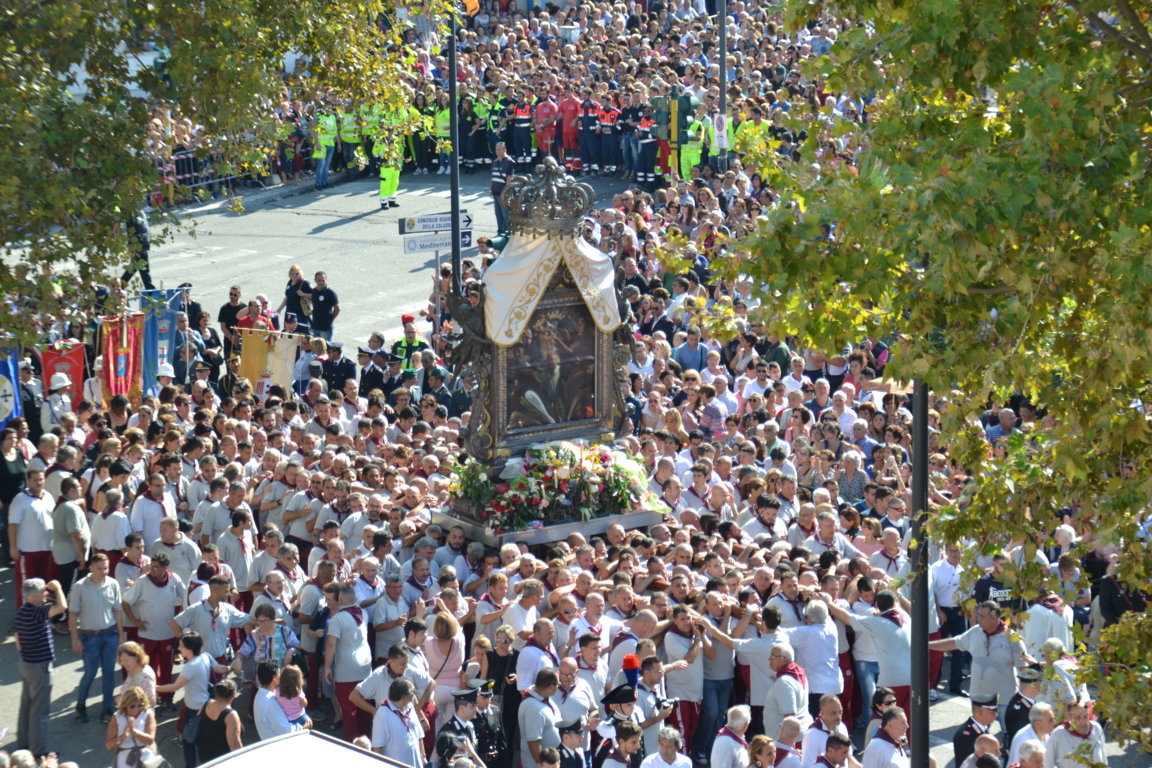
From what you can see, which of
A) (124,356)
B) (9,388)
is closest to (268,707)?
(9,388)

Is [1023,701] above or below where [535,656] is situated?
below

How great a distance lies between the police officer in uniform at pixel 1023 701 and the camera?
1291cm

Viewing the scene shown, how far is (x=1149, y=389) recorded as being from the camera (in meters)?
8.58

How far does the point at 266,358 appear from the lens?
2225 cm

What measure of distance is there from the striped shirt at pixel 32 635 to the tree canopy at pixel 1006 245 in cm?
760

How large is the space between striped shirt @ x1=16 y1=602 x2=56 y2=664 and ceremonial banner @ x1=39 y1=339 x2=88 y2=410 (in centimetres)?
642

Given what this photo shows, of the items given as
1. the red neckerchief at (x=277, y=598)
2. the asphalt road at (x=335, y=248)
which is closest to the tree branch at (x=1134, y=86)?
the red neckerchief at (x=277, y=598)

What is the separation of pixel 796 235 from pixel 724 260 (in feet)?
1.82

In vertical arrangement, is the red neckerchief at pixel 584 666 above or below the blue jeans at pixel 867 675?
above

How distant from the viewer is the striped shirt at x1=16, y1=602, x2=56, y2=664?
13.9 meters

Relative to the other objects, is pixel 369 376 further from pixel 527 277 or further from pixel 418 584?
pixel 418 584

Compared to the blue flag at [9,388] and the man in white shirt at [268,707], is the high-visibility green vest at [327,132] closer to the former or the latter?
the blue flag at [9,388]

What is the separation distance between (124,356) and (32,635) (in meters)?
7.49

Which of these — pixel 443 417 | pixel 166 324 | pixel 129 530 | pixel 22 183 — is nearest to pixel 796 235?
pixel 22 183
